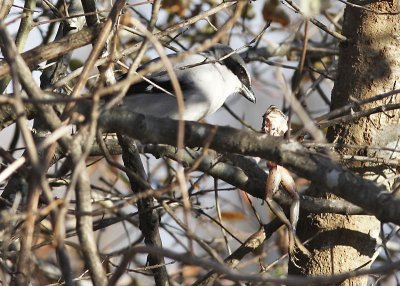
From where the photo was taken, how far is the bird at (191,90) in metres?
4.79

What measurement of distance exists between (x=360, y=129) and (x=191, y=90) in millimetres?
1421

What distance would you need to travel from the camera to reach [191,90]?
493 cm

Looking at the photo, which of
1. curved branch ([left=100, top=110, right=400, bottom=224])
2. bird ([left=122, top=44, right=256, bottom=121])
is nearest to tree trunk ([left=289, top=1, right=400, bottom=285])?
bird ([left=122, top=44, right=256, bottom=121])

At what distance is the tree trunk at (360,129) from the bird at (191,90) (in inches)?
39.2

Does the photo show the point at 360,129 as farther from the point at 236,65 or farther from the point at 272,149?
the point at 236,65

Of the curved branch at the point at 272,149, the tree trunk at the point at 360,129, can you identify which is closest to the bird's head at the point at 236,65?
the tree trunk at the point at 360,129

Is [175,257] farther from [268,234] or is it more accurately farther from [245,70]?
[245,70]

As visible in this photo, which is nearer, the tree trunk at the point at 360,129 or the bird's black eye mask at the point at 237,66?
the tree trunk at the point at 360,129

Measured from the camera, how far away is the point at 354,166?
379 cm

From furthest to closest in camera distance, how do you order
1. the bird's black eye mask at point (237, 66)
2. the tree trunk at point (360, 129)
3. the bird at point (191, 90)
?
the bird's black eye mask at point (237, 66), the bird at point (191, 90), the tree trunk at point (360, 129)

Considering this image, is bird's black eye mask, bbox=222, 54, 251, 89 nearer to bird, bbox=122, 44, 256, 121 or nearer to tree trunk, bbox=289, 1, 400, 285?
bird, bbox=122, 44, 256, 121

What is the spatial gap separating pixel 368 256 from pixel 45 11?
2.75m

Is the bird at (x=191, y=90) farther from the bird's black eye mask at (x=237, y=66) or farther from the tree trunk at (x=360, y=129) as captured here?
the tree trunk at (x=360, y=129)

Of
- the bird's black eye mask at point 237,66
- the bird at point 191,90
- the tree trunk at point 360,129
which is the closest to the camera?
the tree trunk at point 360,129
